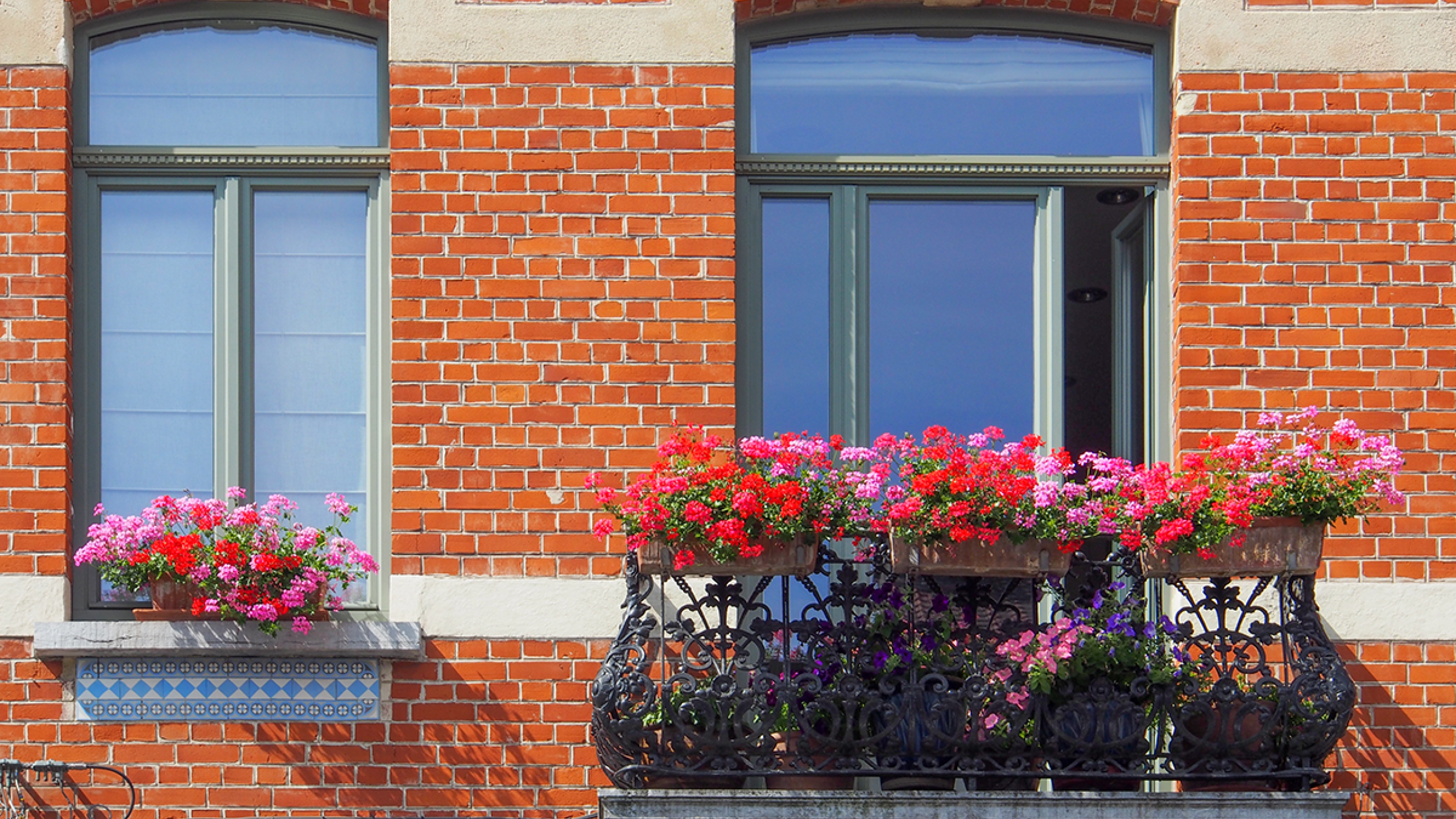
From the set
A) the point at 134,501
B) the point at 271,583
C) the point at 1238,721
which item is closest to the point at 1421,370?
the point at 1238,721

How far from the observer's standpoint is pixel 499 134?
724 cm

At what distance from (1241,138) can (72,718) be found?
5324 mm

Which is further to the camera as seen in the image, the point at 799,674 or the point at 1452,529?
the point at 1452,529

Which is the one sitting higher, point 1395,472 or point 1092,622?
point 1395,472

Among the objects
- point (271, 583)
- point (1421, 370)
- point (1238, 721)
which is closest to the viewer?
point (1238, 721)

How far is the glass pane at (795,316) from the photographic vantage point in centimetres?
746

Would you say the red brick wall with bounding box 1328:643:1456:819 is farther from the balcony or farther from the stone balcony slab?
the stone balcony slab

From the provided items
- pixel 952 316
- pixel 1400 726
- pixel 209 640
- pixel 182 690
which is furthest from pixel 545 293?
pixel 1400 726

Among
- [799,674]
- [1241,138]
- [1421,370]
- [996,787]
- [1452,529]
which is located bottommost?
[996,787]

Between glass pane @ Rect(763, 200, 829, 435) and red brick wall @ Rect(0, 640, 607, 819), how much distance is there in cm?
136

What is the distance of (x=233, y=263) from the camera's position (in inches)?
292

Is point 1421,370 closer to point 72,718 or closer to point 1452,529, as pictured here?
point 1452,529

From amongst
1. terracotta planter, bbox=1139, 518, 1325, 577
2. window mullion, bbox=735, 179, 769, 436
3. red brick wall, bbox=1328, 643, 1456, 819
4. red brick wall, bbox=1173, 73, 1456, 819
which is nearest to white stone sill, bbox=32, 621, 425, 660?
window mullion, bbox=735, 179, 769, 436

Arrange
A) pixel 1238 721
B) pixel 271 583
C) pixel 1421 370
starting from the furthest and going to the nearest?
pixel 1421 370 → pixel 271 583 → pixel 1238 721
